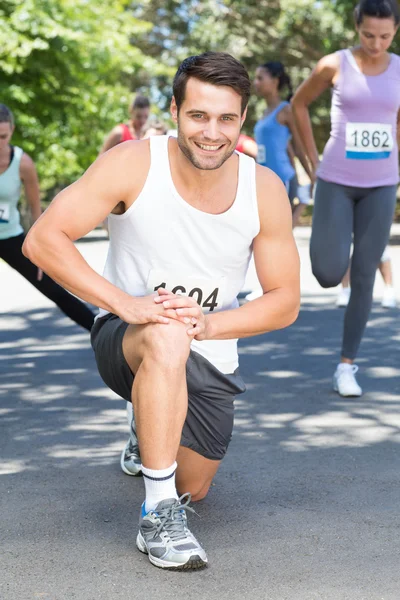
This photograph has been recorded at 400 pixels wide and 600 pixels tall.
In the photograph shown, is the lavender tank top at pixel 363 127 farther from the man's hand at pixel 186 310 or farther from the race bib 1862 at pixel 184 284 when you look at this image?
the man's hand at pixel 186 310

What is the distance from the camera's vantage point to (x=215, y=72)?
3.79m

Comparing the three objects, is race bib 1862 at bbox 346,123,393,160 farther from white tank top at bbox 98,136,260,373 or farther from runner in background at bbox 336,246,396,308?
runner in background at bbox 336,246,396,308

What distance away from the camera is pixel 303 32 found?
35.6 metres

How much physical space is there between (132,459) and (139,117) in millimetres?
6856

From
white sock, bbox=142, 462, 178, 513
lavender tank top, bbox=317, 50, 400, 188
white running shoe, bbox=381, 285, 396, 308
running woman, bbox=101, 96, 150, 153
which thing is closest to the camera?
white sock, bbox=142, 462, 178, 513

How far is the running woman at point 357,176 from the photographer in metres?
6.31

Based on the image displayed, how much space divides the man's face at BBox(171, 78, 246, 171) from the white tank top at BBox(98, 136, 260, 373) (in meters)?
0.14

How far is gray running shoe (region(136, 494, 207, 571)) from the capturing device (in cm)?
354

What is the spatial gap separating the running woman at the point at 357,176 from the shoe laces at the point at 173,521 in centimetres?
280

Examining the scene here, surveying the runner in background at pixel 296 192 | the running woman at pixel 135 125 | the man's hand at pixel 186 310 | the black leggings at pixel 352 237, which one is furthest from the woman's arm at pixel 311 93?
the runner in background at pixel 296 192

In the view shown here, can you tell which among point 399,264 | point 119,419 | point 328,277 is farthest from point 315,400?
point 399,264

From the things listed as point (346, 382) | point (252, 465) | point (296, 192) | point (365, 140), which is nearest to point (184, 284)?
point (252, 465)

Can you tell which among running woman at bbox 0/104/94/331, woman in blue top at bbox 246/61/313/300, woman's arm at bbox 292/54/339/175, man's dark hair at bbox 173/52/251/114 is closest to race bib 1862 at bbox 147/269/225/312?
man's dark hair at bbox 173/52/251/114

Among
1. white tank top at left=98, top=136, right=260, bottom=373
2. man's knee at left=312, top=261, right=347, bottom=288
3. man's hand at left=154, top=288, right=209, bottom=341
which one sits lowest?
man's knee at left=312, top=261, right=347, bottom=288
